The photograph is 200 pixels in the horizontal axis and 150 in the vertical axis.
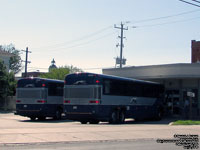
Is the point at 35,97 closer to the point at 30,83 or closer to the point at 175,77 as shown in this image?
the point at 30,83

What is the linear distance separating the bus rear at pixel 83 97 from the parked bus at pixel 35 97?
12.5 feet

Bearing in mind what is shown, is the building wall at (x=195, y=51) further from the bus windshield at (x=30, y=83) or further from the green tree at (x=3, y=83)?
the bus windshield at (x=30, y=83)

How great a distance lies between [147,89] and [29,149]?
2038 centimetres

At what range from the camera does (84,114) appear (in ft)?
83.4

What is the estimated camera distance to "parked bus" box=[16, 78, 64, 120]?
29.4 m

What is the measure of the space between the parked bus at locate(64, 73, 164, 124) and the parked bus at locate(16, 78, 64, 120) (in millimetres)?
3783

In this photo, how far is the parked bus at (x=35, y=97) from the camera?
29.4 meters

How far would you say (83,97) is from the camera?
2556 cm

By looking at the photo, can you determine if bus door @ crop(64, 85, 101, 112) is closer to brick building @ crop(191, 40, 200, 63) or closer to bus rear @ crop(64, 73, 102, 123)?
bus rear @ crop(64, 73, 102, 123)

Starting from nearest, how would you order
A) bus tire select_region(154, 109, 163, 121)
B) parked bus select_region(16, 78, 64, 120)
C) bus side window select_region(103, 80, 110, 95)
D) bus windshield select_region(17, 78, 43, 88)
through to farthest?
bus side window select_region(103, 80, 110, 95)
parked bus select_region(16, 78, 64, 120)
bus windshield select_region(17, 78, 43, 88)
bus tire select_region(154, 109, 163, 121)

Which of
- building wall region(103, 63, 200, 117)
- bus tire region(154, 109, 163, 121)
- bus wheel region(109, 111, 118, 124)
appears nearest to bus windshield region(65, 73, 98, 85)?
bus wheel region(109, 111, 118, 124)

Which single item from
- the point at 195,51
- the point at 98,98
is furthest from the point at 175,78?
the point at 195,51

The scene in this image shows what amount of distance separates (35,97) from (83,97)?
558 centimetres

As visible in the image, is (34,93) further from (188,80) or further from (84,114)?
(188,80)
